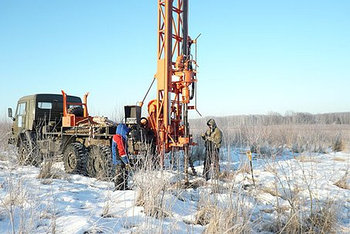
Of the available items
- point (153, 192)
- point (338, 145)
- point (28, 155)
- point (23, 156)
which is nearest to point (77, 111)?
point (23, 156)

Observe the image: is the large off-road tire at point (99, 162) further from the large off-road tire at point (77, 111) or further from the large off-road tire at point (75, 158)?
the large off-road tire at point (77, 111)

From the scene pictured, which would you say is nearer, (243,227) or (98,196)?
(243,227)

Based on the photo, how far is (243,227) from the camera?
2740 mm

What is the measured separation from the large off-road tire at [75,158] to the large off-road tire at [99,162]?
235 millimetres

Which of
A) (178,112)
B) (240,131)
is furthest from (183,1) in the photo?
(240,131)

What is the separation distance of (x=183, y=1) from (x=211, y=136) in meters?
4.00

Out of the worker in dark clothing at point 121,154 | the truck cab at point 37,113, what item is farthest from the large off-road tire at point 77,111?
the worker in dark clothing at point 121,154

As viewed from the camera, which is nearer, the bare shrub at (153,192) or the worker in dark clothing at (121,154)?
the bare shrub at (153,192)

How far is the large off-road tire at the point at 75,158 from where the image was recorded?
7742mm

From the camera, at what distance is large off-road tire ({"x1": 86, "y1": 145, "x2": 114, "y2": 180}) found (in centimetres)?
690

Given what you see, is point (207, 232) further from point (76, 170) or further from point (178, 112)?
point (76, 170)

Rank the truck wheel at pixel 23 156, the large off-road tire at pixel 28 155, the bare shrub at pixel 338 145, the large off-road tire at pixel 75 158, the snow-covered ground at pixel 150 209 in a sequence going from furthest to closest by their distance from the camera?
the bare shrub at pixel 338 145 < the large off-road tire at pixel 75 158 < the large off-road tire at pixel 28 155 < the truck wheel at pixel 23 156 < the snow-covered ground at pixel 150 209

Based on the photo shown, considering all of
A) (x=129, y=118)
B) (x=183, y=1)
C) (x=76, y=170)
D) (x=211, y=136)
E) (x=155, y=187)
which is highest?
(x=183, y=1)

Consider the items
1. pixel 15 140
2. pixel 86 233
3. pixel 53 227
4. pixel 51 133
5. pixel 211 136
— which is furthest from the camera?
pixel 15 140
